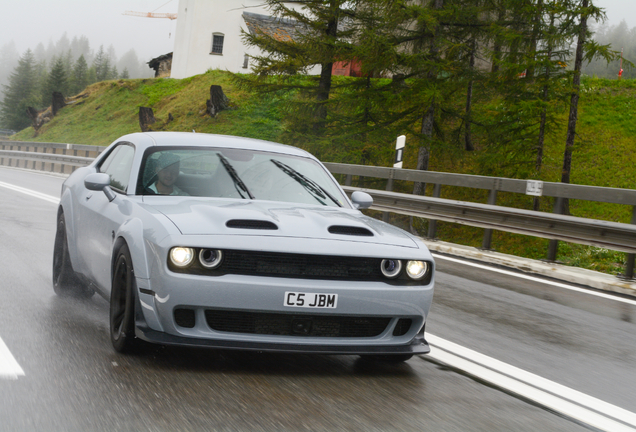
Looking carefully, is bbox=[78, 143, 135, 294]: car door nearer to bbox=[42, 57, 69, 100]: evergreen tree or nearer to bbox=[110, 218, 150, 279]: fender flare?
bbox=[110, 218, 150, 279]: fender flare

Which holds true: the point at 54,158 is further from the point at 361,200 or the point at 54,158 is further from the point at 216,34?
the point at 216,34

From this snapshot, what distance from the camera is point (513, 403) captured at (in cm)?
381

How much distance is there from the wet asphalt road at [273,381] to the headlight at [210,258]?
612 millimetres

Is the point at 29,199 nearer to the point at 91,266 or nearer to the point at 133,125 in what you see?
the point at 91,266

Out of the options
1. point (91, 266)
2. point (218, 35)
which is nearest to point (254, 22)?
point (218, 35)

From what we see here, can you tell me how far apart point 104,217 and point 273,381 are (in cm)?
181

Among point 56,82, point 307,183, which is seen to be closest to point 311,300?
point 307,183

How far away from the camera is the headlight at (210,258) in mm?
3777

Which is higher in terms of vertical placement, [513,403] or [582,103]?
[582,103]

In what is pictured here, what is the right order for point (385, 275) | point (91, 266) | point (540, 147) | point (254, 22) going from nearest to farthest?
point (385, 275) → point (91, 266) → point (540, 147) → point (254, 22)

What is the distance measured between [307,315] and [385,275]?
0.53m

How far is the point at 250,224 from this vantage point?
401cm

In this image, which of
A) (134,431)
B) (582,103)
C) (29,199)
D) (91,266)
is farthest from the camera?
(582,103)

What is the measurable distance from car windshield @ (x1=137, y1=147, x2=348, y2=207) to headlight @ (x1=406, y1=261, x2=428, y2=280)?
1119mm
